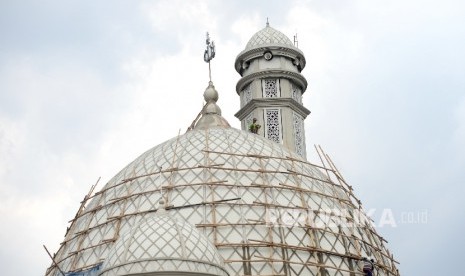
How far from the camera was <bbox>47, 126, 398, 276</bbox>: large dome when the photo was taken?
85.3ft

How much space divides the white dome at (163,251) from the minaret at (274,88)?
49.3ft

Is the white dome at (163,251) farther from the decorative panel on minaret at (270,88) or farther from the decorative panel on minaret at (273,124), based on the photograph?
the decorative panel on minaret at (270,88)

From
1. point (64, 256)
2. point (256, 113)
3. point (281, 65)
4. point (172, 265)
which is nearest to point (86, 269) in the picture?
point (64, 256)

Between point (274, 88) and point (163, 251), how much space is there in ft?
59.9

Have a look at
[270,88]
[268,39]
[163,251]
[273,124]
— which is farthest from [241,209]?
[268,39]

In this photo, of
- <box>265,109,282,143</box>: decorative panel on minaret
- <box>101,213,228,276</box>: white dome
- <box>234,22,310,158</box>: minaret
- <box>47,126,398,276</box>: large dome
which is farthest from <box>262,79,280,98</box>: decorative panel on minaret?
<box>101,213,228,276</box>: white dome

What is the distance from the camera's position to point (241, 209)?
88.2 feet

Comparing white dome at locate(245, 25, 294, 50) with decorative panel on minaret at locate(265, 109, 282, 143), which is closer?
decorative panel on minaret at locate(265, 109, 282, 143)

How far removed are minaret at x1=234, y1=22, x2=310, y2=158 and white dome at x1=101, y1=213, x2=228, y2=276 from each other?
→ 15.0 m

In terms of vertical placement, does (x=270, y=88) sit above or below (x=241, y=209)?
above

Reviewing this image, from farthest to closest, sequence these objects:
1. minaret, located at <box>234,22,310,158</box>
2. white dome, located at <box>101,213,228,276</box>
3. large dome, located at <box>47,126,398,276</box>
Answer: minaret, located at <box>234,22,310,158</box> → large dome, located at <box>47,126,398,276</box> → white dome, located at <box>101,213,228,276</box>

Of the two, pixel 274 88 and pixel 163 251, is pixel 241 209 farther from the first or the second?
pixel 274 88

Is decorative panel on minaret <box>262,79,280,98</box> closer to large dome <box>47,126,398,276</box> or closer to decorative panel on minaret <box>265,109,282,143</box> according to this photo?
decorative panel on minaret <box>265,109,282,143</box>

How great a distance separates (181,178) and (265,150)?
3.71 meters
